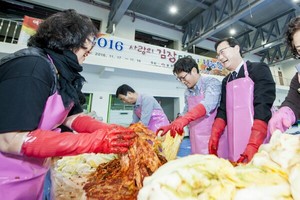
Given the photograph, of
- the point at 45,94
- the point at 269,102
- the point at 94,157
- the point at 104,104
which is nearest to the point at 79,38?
the point at 45,94

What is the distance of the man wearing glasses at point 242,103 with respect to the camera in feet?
4.10

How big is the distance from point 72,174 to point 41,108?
80 cm

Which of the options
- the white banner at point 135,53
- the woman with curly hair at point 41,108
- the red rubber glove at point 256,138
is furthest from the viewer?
the white banner at point 135,53

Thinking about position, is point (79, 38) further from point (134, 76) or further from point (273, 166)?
point (134, 76)

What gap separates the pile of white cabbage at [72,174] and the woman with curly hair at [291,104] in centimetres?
113

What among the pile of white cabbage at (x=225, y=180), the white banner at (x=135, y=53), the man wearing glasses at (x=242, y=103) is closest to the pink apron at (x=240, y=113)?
the man wearing glasses at (x=242, y=103)

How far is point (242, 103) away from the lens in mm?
1397

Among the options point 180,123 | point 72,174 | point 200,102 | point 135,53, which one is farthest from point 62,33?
point 135,53

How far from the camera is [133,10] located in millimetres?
6969

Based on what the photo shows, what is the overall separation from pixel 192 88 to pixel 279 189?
67.0 inches

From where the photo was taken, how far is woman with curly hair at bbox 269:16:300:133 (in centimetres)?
99

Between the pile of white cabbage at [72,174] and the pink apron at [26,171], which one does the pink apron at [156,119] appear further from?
the pink apron at [26,171]

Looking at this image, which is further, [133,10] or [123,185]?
[133,10]

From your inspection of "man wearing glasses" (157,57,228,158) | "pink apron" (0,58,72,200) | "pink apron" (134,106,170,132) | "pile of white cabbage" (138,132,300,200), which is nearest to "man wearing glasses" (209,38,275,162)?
"man wearing glasses" (157,57,228,158)
